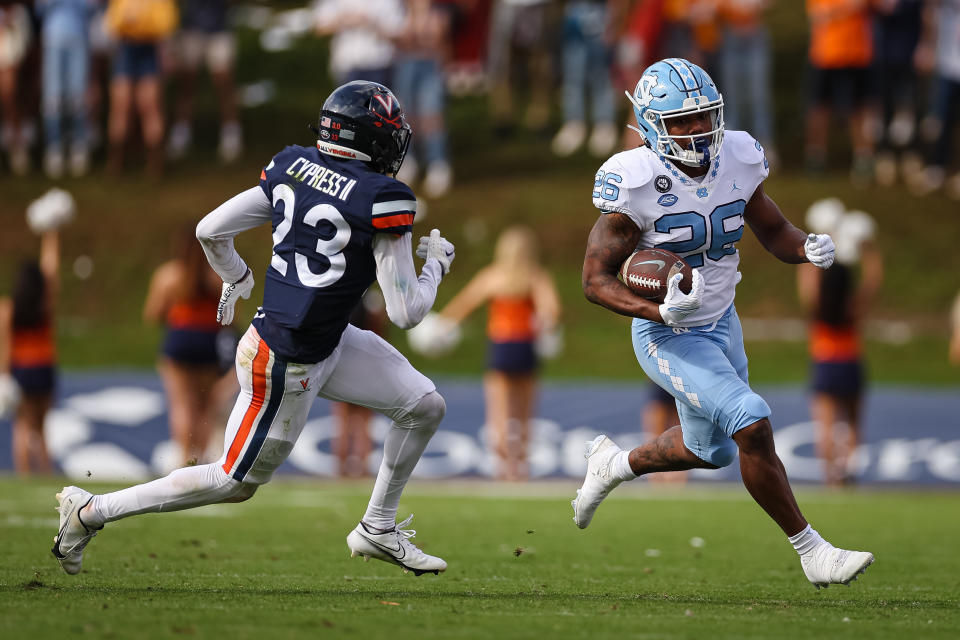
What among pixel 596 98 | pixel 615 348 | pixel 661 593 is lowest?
pixel 615 348

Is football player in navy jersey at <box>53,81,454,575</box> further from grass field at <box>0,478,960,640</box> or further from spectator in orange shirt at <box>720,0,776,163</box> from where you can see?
spectator in orange shirt at <box>720,0,776,163</box>

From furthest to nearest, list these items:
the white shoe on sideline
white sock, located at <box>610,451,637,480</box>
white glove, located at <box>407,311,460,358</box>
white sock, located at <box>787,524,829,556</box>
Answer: the white shoe on sideline → white glove, located at <box>407,311,460,358</box> → white sock, located at <box>610,451,637,480</box> → white sock, located at <box>787,524,829,556</box>

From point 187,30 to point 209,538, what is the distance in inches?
394

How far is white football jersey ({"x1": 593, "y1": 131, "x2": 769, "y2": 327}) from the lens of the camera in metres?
5.33

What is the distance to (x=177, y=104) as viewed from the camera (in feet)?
56.2

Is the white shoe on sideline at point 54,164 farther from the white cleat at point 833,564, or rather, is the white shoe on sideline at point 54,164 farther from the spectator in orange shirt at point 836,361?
the white cleat at point 833,564

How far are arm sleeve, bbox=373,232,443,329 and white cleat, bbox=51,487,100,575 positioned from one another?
1.42 m

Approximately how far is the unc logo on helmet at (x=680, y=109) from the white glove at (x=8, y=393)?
7.09m

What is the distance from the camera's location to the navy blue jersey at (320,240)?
16.2ft

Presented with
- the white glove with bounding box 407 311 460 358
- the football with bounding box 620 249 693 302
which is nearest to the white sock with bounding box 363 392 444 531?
the football with bounding box 620 249 693 302

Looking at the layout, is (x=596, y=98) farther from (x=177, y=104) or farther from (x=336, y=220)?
(x=336, y=220)

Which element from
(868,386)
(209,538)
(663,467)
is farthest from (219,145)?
(663,467)

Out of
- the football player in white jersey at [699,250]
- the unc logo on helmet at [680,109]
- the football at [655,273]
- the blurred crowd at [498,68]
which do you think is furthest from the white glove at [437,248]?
the blurred crowd at [498,68]

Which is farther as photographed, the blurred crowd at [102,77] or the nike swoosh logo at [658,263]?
the blurred crowd at [102,77]
